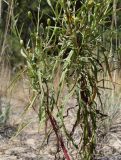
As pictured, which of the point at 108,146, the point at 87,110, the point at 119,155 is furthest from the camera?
the point at 108,146

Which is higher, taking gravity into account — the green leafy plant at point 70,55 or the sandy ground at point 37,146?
the green leafy plant at point 70,55

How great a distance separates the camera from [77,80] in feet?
5.11

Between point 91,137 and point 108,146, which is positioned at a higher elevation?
point 91,137

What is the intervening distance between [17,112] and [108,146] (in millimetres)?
1755

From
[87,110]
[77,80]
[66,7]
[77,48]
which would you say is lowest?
[87,110]

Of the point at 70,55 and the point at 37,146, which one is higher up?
the point at 70,55

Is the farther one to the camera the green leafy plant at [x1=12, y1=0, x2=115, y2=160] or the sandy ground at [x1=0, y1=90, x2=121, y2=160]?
the sandy ground at [x1=0, y1=90, x2=121, y2=160]

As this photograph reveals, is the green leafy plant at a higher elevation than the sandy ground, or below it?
higher

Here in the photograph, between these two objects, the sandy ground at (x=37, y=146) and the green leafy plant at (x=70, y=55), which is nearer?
the green leafy plant at (x=70, y=55)

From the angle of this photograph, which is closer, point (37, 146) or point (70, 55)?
point (70, 55)

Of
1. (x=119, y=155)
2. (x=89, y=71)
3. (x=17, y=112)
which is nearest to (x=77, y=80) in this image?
(x=89, y=71)

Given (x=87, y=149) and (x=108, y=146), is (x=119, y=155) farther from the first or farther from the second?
(x=87, y=149)

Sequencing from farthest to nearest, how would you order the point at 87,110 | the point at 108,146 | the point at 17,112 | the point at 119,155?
1. the point at 17,112
2. the point at 108,146
3. the point at 119,155
4. the point at 87,110

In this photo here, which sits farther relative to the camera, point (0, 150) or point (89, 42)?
point (0, 150)
